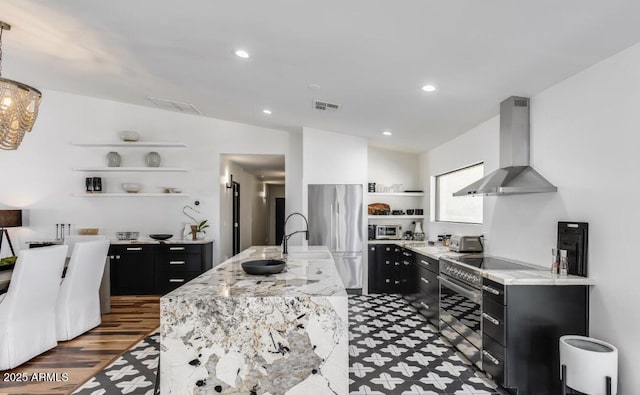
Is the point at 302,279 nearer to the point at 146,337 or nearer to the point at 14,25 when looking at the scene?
the point at 146,337

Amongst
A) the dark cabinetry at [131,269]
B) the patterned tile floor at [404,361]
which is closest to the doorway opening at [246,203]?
the dark cabinetry at [131,269]

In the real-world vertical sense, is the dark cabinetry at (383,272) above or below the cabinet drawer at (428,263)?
below

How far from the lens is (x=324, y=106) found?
14.1 ft

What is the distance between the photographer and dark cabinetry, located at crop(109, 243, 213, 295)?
18.6 feet

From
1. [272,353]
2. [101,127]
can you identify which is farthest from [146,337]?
[101,127]

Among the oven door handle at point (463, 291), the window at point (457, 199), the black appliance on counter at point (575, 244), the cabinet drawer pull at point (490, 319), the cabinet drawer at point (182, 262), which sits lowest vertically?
the cabinet drawer at point (182, 262)

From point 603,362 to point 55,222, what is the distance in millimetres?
7541

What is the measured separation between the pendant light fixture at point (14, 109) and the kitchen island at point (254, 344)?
318 centimetres

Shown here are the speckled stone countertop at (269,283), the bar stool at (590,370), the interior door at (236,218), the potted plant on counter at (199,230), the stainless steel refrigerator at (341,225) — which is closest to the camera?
the speckled stone countertop at (269,283)

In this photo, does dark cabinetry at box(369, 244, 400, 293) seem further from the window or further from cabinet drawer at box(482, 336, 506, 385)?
cabinet drawer at box(482, 336, 506, 385)

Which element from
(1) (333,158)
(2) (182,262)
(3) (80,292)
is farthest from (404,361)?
(2) (182,262)

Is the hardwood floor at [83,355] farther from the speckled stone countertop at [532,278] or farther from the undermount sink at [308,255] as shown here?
the speckled stone countertop at [532,278]

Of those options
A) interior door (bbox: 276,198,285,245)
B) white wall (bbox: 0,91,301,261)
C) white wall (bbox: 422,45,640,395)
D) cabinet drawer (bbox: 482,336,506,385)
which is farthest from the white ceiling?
interior door (bbox: 276,198,285,245)

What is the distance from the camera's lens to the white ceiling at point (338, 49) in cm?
202
